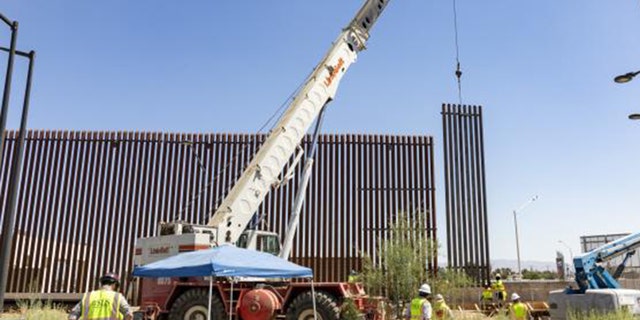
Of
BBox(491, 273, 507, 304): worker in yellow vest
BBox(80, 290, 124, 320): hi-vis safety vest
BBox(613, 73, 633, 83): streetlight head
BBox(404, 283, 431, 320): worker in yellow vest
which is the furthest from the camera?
BBox(491, 273, 507, 304): worker in yellow vest

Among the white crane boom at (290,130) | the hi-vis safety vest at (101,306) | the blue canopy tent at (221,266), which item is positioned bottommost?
the hi-vis safety vest at (101,306)

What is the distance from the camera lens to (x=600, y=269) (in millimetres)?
12414

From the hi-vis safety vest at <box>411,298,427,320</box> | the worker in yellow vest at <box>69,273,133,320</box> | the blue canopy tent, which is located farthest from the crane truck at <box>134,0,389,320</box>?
the worker in yellow vest at <box>69,273,133,320</box>

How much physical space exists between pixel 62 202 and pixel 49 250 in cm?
168

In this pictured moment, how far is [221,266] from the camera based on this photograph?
27.6 feet

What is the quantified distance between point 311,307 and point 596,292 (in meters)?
5.81

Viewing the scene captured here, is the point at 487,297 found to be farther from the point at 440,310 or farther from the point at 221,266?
the point at 221,266

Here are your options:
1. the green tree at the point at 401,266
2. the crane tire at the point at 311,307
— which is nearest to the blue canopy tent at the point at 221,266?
the crane tire at the point at 311,307

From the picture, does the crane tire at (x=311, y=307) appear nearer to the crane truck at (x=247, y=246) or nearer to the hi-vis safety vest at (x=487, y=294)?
the crane truck at (x=247, y=246)

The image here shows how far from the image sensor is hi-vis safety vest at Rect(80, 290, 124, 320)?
5.08 m

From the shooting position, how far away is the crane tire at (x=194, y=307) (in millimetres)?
10594

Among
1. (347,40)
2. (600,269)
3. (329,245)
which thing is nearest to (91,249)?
(329,245)

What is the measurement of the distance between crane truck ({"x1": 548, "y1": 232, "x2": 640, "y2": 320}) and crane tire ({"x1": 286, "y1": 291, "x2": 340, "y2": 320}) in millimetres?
4619

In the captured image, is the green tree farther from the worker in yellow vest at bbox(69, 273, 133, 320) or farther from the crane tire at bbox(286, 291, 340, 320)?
the worker in yellow vest at bbox(69, 273, 133, 320)
